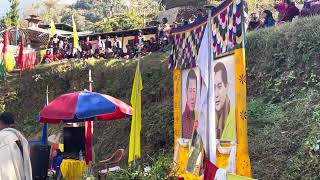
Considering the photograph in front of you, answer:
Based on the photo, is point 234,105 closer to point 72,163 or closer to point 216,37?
point 216,37

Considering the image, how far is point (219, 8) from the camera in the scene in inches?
242

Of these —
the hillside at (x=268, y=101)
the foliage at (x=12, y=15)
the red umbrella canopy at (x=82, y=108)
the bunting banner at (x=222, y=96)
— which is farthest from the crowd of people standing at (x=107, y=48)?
the foliage at (x=12, y=15)

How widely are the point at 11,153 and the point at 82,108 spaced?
2.73 meters

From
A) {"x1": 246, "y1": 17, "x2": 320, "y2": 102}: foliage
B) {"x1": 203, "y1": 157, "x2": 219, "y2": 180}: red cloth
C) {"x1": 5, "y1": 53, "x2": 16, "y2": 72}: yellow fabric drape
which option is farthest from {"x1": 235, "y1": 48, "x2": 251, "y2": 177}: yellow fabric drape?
{"x1": 5, "y1": 53, "x2": 16, "y2": 72}: yellow fabric drape

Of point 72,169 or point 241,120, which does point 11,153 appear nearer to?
point 241,120

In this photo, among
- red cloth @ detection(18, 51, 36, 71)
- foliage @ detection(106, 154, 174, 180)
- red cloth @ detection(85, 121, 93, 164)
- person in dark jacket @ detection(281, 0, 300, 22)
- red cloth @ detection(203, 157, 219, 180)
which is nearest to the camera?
red cloth @ detection(203, 157, 219, 180)

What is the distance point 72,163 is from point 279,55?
458 centimetres

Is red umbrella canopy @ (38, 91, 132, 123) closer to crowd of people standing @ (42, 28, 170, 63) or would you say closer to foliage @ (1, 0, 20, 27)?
crowd of people standing @ (42, 28, 170, 63)

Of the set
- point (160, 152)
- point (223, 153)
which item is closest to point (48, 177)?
point (160, 152)

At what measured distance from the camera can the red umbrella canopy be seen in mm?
8438

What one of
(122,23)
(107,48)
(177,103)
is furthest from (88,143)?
(122,23)

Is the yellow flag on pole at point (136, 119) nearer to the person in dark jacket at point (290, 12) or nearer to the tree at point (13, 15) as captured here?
the person in dark jacket at point (290, 12)

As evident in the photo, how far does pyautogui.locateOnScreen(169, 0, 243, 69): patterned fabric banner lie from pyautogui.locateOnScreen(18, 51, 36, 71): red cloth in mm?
13095

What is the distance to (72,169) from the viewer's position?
29.6 feet
